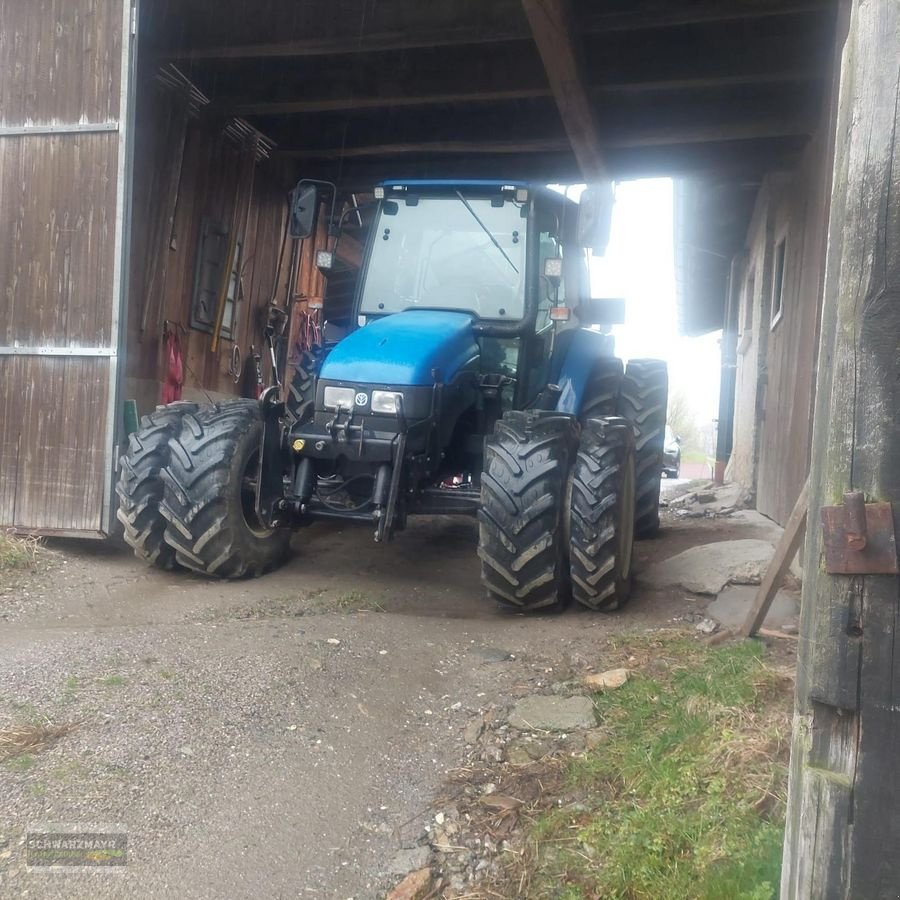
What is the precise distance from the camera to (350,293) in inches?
279

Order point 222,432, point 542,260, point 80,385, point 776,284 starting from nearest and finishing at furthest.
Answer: point 222,432, point 542,260, point 80,385, point 776,284

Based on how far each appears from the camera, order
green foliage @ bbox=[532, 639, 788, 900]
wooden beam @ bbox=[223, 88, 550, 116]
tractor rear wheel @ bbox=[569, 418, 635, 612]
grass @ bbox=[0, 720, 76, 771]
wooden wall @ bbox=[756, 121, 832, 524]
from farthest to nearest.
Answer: wooden beam @ bbox=[223, 88, 550, 116], wooden wall @ bbox=[756, 121, 832, 524], tractor rear wheel @ bbox=[569, 418, 635, 612], grass @ bbox=[0, 720, 76, 771], green foliage @ bbox=[532, 639, 788, 900]

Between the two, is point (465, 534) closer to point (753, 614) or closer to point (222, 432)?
point (222, 432)

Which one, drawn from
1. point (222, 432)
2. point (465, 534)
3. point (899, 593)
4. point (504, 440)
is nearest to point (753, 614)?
point (504, 440)

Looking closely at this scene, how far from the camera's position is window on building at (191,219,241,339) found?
8.95 meters

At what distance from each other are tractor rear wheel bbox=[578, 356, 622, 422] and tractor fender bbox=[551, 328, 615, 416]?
61 mm

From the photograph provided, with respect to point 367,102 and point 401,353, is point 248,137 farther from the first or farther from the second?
point 401,353

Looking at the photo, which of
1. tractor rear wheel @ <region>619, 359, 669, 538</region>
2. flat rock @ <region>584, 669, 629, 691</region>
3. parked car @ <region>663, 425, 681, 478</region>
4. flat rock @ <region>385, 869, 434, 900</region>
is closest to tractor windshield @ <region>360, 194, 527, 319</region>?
tractor rear wheel @ <region>619, 359, 669, 538</region>

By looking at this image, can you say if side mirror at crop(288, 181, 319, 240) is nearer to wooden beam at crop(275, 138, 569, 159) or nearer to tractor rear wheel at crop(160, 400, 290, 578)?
tractor rear wheel at crop(160, 400, 290, 578)

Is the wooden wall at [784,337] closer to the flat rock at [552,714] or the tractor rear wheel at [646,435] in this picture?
the tractor rear wheel at [646,435]

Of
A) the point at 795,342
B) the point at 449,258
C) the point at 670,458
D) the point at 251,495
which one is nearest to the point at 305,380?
the point at 251,495

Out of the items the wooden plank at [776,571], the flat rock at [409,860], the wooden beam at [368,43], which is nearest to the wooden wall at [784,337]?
the wooden plank at [776,571]

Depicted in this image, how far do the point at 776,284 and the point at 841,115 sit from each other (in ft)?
24.3

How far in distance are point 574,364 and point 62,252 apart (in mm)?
3756
